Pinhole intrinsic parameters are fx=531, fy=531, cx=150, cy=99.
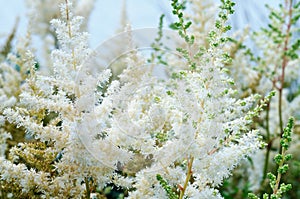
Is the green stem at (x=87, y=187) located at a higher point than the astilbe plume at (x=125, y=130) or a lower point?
lower

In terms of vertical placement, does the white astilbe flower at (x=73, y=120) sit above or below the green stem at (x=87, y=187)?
above

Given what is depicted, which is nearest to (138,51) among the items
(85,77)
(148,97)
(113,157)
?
(148,97)

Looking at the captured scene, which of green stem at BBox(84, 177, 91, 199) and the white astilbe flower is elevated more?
the white astilbe flower

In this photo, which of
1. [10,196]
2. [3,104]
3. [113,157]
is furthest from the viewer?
[10,196]

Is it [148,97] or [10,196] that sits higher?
[148,97]

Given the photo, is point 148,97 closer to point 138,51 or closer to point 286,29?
point 138,51

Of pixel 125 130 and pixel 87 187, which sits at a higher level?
pixel 125 130

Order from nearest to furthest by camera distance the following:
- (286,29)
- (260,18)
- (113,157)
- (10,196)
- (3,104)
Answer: (113,157), (3,104), (10,196), (286,29), (260,18)

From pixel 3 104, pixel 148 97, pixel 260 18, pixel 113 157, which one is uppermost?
pixel 260 18

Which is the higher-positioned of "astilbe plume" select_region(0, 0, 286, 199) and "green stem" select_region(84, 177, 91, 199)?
"astilbe plume" select_region(0, 0, 286, 199)

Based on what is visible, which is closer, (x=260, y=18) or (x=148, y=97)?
(x=148, y=97)
